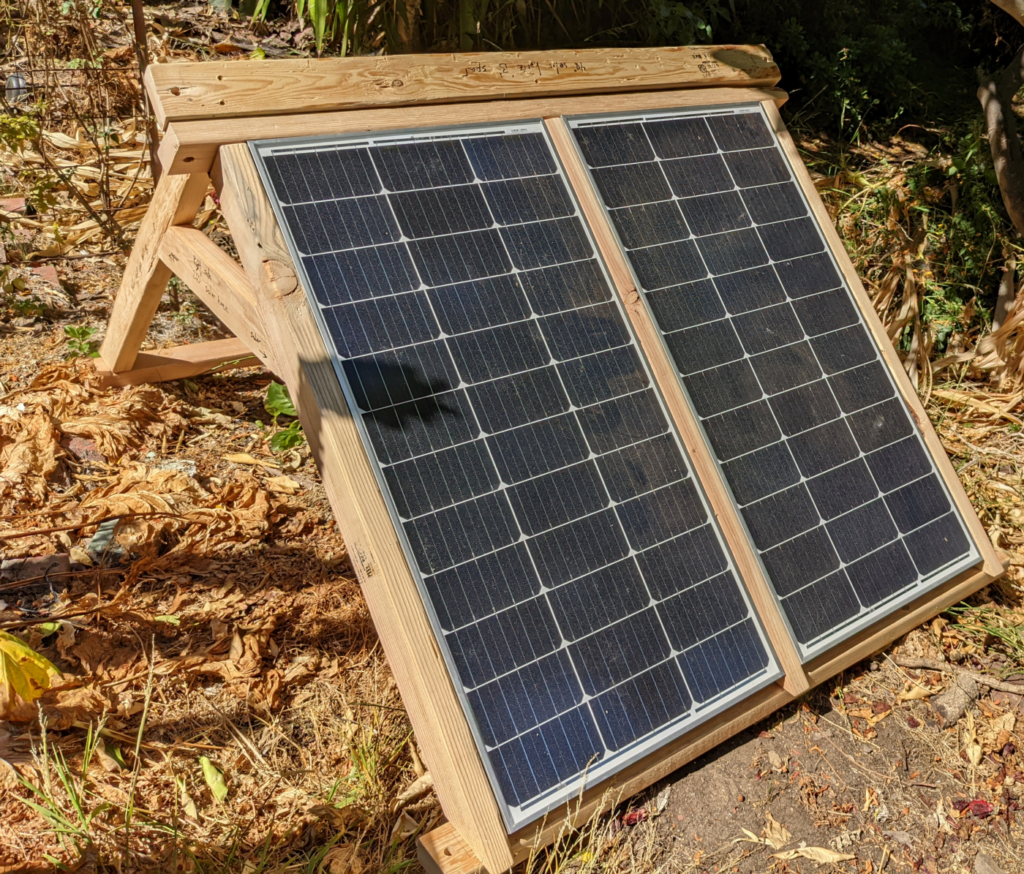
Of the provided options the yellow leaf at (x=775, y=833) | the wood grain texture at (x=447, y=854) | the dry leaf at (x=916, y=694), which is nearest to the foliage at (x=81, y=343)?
the wood grain texture at (x=447, y=854)

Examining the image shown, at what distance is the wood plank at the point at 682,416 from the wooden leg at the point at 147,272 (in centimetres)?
132

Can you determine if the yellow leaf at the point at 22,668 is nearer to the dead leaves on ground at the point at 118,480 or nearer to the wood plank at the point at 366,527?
the wood plank at the point at 366,527

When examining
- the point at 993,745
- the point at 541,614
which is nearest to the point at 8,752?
the point at 541,614

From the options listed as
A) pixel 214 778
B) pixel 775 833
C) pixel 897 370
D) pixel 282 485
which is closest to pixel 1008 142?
pixel 897 370

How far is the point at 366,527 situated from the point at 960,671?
8.55 feet

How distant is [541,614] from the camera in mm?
2557

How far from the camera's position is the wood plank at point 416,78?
2561 millimetres

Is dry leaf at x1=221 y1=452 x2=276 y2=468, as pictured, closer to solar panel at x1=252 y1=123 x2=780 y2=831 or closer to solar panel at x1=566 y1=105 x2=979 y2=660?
solar panel at x1=252 y1=123 x2=780 y2=831

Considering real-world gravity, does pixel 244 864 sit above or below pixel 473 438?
below

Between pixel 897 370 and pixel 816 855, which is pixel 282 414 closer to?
pixel 897 370

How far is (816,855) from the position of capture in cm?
275

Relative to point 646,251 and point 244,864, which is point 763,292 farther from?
point 244,864

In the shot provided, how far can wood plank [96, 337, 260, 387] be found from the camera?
4145 mm

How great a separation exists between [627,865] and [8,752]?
197 centimetres
